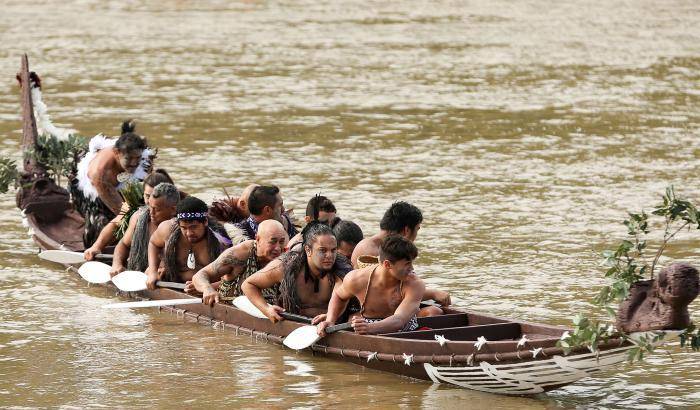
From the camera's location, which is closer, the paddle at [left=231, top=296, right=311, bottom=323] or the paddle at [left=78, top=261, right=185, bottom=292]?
the paddle at [left=231, top=296, right=311, bottom=323]

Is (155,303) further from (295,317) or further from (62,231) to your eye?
(62,231)

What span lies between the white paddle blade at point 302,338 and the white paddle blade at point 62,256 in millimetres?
3262

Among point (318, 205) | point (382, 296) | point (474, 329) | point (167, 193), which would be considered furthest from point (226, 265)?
point (474, 329)

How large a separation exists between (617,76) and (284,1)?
42.3ft

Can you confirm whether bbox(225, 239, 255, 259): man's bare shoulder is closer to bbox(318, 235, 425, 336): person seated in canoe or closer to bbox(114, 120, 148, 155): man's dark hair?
bbox(318, 235, 425, 336): person seated in canoe

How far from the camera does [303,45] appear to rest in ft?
92.5

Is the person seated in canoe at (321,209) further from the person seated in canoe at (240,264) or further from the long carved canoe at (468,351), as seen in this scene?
the long carved canoe at (468,351)

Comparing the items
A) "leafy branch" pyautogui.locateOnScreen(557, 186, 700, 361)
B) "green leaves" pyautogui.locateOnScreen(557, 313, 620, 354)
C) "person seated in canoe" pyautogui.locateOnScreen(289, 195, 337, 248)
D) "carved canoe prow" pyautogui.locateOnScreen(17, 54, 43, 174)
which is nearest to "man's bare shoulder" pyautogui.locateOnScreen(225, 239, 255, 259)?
"person seated in canoe" pyautogui.locateOnScreen(289, 195, 337, 248)

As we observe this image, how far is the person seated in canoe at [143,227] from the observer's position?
11.8m

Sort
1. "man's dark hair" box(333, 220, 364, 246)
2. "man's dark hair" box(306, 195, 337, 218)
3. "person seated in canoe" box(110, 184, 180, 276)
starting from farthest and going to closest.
Result: "person seated in canoe" box(110, 184, 180, 276) < "man's dark hair" box(306, 195, 337, 218) < "man's dark hair" box(333, 220, 364, 246)

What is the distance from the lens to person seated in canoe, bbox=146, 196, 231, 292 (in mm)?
11250

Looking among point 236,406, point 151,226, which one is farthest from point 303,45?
point 236,406

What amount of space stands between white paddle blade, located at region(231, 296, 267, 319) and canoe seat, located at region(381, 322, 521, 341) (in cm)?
120

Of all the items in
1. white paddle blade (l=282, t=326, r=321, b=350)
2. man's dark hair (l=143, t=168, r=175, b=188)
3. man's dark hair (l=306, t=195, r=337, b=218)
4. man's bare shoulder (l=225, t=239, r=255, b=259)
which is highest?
man's dark hair (l=143, t=168, r=175, b=188)
